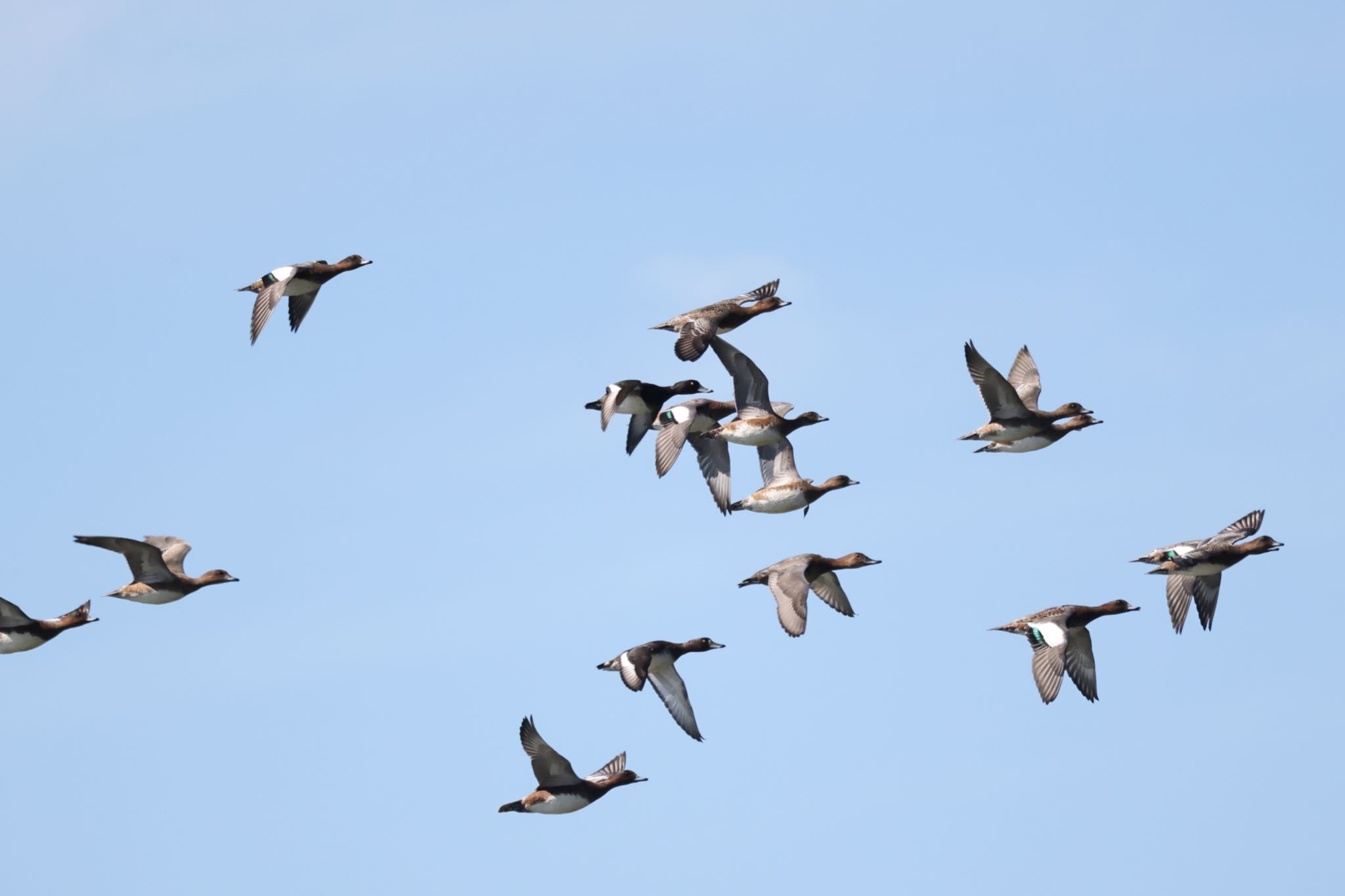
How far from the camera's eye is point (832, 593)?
147 ft

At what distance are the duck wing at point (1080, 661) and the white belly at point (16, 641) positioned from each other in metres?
19.0

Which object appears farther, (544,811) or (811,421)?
(811,421)

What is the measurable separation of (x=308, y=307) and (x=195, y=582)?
5884mm

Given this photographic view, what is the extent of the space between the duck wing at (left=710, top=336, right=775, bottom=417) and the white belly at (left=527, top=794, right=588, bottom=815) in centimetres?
890

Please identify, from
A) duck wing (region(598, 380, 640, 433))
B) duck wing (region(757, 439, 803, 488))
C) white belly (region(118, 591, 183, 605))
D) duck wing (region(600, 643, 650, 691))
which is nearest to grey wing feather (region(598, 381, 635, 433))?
duck wing (region(598, 380, 640, 433))

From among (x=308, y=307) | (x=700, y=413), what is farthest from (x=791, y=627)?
(x=308, y=307)

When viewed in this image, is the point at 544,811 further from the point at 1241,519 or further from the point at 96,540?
the point at 1241,519

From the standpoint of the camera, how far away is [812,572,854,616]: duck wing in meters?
44.8

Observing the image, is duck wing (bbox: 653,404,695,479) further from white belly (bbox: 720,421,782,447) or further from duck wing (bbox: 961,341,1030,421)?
duck wing (bbox: 961,341,1030,421)

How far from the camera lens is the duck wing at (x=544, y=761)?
39281mm

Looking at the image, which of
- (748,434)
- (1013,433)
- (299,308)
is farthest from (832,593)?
(299,308)

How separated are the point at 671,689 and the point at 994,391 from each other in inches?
328

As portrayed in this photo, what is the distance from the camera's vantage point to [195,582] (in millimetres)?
44375

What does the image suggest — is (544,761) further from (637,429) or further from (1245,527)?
(1245,527)
